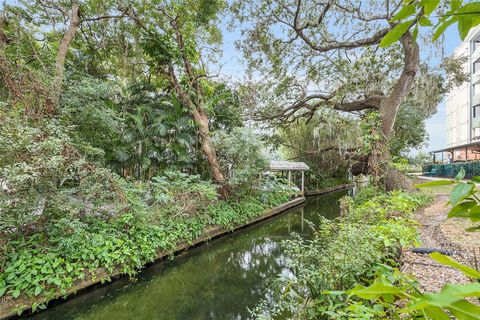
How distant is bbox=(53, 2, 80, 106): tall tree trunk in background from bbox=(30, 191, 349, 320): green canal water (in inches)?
163

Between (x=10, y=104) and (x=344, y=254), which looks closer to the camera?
(x=344, y=254)

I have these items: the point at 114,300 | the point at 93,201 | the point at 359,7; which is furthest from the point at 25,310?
the point at 359,7

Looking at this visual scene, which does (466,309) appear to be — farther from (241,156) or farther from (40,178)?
(241,156)

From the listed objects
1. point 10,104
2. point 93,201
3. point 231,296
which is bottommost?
point 231,296

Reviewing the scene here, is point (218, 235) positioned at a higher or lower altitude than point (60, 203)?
lower

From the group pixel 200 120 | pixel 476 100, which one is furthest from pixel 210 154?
pixel 476 100

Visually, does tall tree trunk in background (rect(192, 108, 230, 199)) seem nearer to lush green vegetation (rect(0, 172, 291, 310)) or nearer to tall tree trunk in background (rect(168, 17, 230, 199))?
tall tree trunk in background (rect(168, 17, 230, 199))

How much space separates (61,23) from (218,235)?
869 cm

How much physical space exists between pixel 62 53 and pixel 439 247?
907 centimetres

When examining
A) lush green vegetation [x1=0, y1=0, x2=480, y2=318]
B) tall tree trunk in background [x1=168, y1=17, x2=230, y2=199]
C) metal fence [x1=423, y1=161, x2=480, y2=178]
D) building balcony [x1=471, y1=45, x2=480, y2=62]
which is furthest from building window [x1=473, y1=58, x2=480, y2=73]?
tall tree trunk in background [x1=168, y1=17, x2=230, y2=199]

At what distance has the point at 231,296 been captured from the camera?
4.58m

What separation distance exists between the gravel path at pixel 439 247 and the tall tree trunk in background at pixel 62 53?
23.6 feet

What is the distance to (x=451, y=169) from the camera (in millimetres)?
16328

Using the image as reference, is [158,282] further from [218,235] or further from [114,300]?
[218,235]
